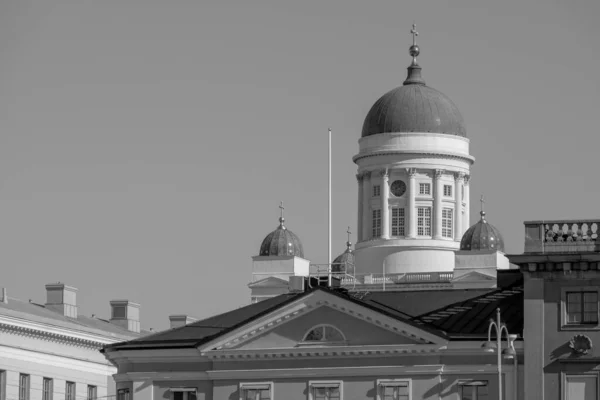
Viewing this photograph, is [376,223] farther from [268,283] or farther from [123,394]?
[123,394]

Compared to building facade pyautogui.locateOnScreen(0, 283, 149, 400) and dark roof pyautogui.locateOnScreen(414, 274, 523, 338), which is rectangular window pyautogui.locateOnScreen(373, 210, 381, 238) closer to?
building facade pyautogui.locateOnScreen(0, 283, 149, 400)

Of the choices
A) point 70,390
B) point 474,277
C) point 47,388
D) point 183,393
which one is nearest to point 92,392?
point 70,390

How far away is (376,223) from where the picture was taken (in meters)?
157

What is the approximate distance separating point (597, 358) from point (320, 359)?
11.2m

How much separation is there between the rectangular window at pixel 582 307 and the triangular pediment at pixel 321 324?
569 centimetres

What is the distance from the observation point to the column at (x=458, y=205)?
156375 millimetres

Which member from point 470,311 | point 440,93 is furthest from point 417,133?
point 470,311

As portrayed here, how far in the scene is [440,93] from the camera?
15862 centimetres

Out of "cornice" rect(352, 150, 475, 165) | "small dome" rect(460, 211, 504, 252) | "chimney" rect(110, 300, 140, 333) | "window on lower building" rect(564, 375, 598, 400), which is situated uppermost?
"cornice" rect(352, 150, 475, 165)

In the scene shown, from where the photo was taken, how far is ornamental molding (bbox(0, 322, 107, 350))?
373 ft

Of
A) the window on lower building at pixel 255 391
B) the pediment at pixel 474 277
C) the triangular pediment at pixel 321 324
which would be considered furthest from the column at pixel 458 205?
the window on lower building at pixel 255 391

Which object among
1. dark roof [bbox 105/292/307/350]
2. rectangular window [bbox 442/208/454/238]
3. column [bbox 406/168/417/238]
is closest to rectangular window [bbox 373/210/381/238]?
column [bbox 406/168/417/238]

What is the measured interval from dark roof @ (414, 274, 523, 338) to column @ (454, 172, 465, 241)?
5592 centimetres

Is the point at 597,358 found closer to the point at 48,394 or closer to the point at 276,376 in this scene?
the point at 276,376
